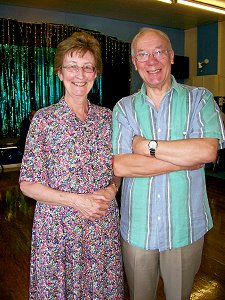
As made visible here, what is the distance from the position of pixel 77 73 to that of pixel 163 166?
24.7 inches

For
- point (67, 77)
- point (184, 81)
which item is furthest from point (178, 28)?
point (67, 77)

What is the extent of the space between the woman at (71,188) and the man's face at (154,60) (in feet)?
0.75

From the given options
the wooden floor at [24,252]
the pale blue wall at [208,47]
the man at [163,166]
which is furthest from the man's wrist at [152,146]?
the pale blue wall at [208,47]

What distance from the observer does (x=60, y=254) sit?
1.54 meters

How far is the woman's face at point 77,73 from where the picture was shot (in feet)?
5.10

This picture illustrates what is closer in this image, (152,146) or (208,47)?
(152,146)

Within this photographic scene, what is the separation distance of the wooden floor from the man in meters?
1.03

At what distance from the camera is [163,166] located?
150cm

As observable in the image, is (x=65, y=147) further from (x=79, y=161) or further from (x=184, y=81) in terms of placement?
(x=184, y=81)

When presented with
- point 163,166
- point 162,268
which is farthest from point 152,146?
point 162,268

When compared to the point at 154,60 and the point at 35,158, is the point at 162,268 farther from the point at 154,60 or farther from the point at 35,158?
the point at 154,60

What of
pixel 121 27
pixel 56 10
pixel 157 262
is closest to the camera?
pixel 157 262

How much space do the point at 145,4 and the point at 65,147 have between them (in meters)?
5.94

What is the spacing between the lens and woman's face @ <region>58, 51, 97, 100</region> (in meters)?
1.56
